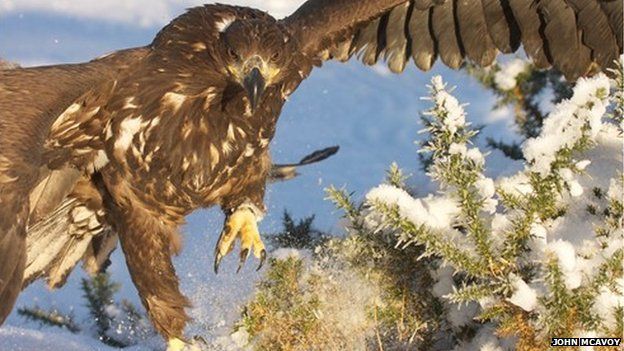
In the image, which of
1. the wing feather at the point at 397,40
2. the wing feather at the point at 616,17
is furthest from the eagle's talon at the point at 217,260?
the wing feather at the point at 616,17

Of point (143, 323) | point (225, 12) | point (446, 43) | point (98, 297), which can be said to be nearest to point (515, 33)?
point (446, 43)

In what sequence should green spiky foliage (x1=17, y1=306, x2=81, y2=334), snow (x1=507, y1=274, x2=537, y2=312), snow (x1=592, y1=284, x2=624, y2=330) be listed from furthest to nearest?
green spiky foliage (x1=17, y1=306, x2=81, y2=334)
snow (x1=507, y1=274, x2=537, y2=312)
snow (x1=592, y1=284, x2=624, y2=330)

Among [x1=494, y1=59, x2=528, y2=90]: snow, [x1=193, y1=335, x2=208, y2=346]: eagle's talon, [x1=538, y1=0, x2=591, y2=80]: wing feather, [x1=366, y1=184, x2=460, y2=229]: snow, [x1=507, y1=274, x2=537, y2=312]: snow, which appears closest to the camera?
[x1=507, y1=274, x2=537, y2=312]: snow

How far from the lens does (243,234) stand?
264 inches

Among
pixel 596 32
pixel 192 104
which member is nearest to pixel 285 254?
pixel 192 104

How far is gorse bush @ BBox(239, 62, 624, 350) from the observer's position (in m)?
5.02

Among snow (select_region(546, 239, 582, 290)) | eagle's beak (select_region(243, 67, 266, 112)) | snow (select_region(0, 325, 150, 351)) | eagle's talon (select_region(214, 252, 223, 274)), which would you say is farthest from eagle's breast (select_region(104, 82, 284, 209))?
snow (select_region(0, 325, 150, 351))

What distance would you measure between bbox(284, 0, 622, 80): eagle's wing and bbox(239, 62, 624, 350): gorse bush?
29.4 inches

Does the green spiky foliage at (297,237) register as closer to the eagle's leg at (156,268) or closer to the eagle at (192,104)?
the eagle at (192,104)

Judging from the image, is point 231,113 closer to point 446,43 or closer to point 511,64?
point 446,43

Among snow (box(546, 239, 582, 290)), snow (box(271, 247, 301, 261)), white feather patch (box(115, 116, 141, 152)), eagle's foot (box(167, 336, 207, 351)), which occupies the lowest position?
eagle's foot (box(167, 336, 207, 351))

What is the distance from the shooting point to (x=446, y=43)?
7055 millimetres

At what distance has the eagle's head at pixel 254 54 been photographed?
17.7 feet

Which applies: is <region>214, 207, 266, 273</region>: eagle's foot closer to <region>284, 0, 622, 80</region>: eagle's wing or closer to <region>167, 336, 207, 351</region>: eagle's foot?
<region>167, 336, 207, 351</region>: eagle's foot
